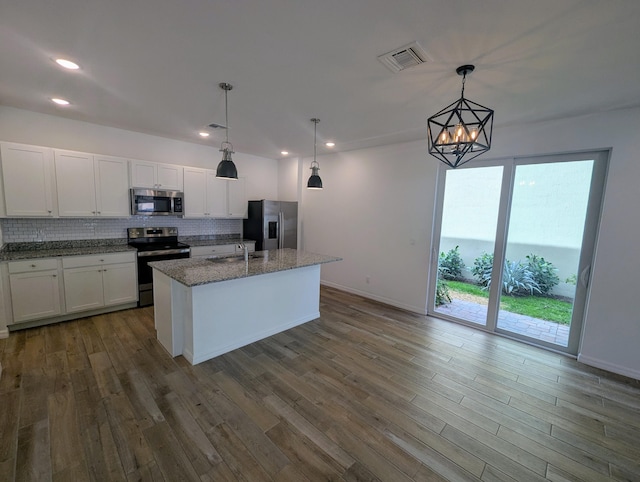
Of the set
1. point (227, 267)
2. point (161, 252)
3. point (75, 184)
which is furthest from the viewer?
point (161, 252)

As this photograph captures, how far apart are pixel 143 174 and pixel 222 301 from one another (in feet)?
8.98

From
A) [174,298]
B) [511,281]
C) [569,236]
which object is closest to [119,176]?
[174,298]

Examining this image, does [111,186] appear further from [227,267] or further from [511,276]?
[511,276]

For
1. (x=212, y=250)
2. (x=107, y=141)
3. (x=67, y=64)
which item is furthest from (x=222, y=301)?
(x=107, y=141)

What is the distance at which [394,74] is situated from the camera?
2260 millimetres

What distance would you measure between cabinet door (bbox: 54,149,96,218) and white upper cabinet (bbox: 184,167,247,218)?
4.24 ft

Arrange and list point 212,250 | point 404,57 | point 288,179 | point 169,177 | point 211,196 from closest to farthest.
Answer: point 404,57 < point 169,177 < point 212,250 < point 211,196 < point 288,179

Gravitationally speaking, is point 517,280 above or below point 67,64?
below

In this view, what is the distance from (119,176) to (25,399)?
2.97 m

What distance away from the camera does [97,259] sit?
377 centimetres

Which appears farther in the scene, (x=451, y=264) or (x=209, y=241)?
(x=209, y=241)

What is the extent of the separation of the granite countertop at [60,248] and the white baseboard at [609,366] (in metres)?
5.98

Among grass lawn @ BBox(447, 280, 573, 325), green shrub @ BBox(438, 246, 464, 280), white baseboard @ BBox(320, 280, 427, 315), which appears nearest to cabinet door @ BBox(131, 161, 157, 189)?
white baseboard @ BBox(320, 280, 427, 315)

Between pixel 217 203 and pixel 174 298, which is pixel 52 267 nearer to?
pixel 174 298
